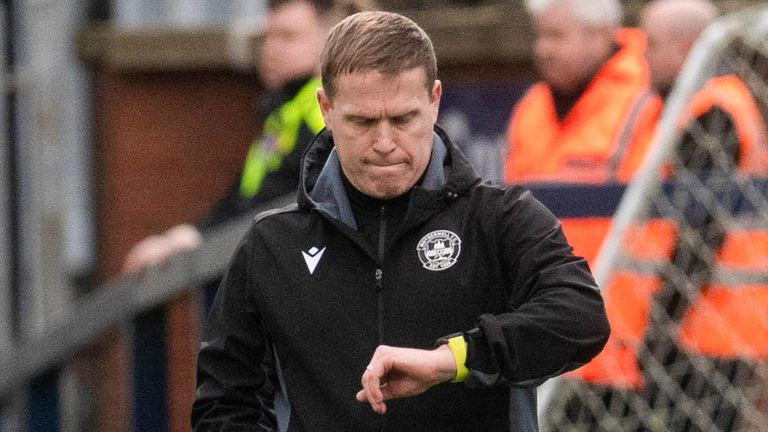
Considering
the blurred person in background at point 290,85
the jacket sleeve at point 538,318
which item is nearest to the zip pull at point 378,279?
the jacket sleeve at point 538,318

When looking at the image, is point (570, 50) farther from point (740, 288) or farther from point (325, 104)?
point (325, 104)

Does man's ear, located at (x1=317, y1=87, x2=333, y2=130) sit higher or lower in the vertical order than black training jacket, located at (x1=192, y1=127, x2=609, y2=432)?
higher

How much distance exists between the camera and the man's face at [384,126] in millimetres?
3154

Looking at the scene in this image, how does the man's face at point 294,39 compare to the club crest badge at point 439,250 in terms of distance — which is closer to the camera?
the club crest badge at point 439,250

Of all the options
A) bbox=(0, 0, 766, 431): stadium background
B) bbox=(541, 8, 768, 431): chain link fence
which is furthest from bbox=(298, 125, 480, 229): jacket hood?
bbox=(0, 0, 766, 431): stadium background

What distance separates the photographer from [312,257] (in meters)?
3.28

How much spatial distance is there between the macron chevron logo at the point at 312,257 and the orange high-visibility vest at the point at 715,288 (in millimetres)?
2003

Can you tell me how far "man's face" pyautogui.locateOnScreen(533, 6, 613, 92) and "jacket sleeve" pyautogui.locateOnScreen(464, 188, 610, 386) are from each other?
272 centimetres

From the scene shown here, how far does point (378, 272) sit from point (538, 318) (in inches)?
13.7

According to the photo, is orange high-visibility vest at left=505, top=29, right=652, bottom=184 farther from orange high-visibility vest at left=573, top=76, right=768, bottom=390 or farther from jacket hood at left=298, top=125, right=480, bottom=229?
jacket hood at left=298, top=125, right=480, bottom=229

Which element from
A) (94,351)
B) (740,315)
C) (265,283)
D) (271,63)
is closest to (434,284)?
(265,283)

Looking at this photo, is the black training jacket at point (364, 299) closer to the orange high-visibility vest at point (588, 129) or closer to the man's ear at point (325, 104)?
the man's ear at point (325, 104)

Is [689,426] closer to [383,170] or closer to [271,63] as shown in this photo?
[271,63]

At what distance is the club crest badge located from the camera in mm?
3215
